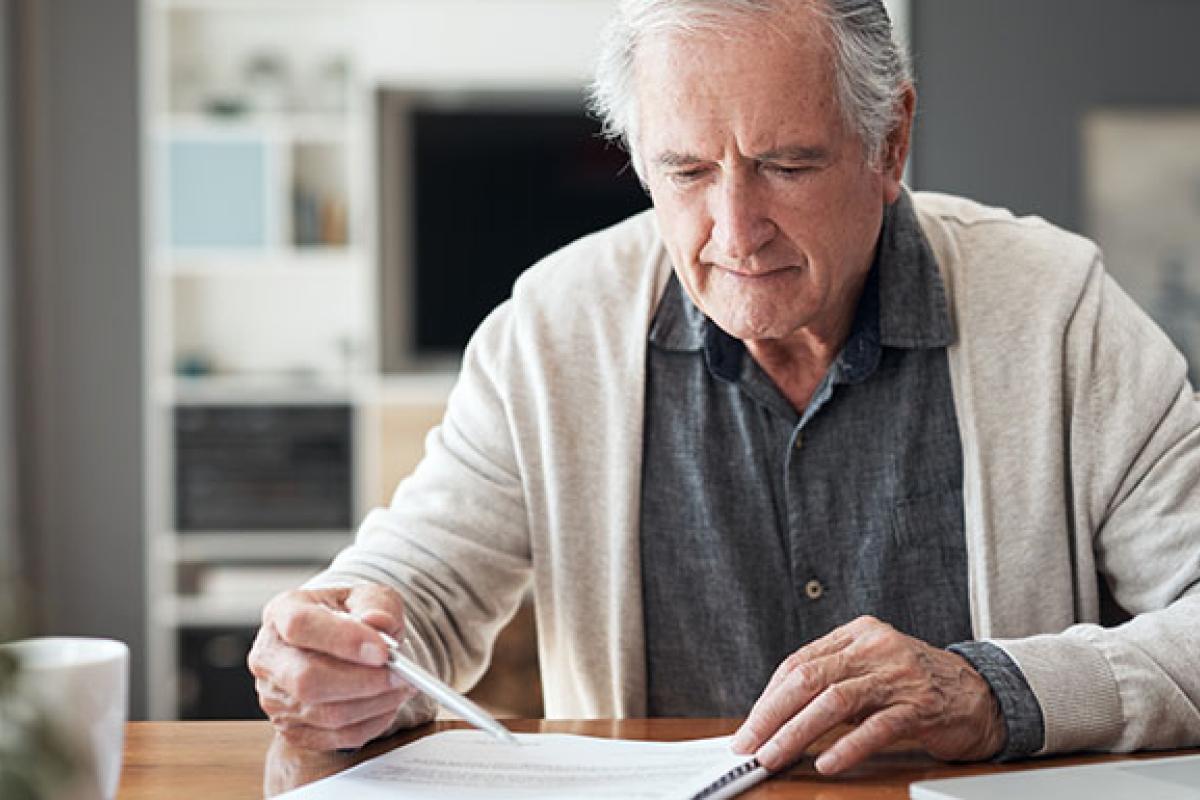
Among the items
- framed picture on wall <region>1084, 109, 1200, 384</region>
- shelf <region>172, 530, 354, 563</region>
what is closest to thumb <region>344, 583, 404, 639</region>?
shelf <region>172, 530, 354, 563</region>

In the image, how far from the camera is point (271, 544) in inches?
189

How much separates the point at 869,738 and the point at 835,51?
0.64m

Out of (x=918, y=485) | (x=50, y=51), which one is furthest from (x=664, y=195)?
(x=50, y=51)

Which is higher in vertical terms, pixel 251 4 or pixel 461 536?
pixel 251 4

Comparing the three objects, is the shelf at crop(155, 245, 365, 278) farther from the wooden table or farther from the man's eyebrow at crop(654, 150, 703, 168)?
the wooden table

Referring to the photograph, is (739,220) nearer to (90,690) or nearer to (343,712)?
(343,712)

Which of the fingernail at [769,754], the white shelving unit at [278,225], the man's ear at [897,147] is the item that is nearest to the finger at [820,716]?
the fingernail at [769,754]

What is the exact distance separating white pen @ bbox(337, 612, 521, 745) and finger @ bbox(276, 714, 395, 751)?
0.21ft

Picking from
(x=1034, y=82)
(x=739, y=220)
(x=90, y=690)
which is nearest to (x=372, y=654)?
(x=90, y=690)

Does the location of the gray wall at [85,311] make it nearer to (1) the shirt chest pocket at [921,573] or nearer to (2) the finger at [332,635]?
(1) the shirt chest pocket at [921,573]

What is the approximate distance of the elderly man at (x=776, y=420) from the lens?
56.5 inches

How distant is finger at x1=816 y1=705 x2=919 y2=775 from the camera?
1084 mm

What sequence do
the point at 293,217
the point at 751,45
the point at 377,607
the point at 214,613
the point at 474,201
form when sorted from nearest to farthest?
the point at 377,607, the point at 751,45, the point at 214,613, the point at 293,217, the point at 474,201

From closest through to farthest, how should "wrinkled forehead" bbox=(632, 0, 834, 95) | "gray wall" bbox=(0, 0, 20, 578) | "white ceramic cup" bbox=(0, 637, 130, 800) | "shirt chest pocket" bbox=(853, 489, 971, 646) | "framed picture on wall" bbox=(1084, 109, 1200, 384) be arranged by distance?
1. "white ceramic cup" bbox=(0, 637, 130, 800)
2. "wrinkled forehead" bbox=(632, 0, 834, 95)
3. "shirt chest pocket" bbox=(853, 489, 971, 646)
4. "gray wall" bbox=(0, 0, 20, 578)
5. "framed picture on wall" bbox=(1084, 109, 1200, 384)
